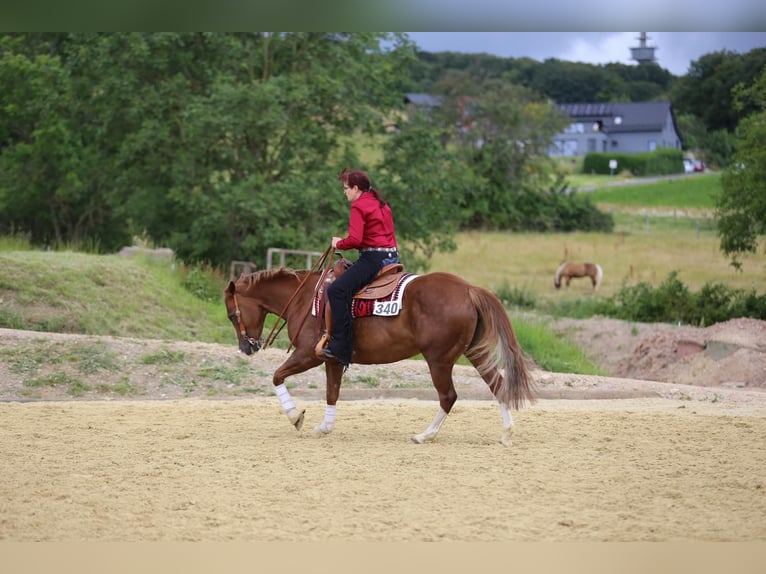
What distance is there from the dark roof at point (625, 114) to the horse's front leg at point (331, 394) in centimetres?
2097

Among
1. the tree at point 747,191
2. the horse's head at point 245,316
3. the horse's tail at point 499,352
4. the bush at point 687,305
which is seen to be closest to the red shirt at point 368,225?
the horse's tail at point 499,352

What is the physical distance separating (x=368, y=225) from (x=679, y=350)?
9151 millimetres

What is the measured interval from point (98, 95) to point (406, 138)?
639cm

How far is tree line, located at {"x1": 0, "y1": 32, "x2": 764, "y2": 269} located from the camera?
65.4 ft

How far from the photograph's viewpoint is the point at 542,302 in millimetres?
20812

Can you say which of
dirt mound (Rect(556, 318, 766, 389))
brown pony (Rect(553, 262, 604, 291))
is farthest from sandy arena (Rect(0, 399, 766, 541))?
brown pony (Rect(553, 262, 604, 291))

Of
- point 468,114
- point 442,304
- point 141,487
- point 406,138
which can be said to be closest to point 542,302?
point 406,138

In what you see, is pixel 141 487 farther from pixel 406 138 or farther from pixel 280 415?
pixel 406 138

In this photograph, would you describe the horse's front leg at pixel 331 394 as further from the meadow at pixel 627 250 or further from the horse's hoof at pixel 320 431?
the meadow at pixel 627 250

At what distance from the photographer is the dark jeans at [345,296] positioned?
26.9 ft

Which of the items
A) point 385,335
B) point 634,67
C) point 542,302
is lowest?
point 542,302

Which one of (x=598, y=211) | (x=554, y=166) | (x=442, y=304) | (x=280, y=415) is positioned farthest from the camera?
(x=554, y=166)

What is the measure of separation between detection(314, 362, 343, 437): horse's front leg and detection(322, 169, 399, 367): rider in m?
0.25
